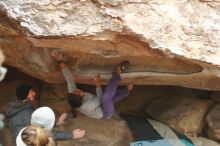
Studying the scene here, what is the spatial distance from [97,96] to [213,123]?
47.8 inches

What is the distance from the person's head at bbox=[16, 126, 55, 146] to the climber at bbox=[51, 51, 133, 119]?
0.92 metres

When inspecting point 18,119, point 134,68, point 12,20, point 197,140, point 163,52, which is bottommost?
point 197,140

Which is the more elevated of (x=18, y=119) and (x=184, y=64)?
(x=184, y=64)

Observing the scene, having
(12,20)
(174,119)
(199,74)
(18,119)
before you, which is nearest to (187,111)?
(174,119)

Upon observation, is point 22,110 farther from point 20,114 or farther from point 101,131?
point 101,131

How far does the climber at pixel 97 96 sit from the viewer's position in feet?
13.6

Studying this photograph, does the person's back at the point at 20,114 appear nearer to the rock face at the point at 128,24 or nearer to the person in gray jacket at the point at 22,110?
the person in gray jacket at the point at 22,110

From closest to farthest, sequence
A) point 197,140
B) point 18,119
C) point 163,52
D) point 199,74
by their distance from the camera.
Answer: point 163,52 < point 18,119 < point 199,74 < point 197,140

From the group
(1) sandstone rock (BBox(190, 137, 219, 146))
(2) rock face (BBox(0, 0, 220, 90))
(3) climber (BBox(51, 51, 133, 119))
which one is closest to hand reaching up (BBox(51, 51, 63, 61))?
(3) climber (BBox(51, 51, 133, 119))

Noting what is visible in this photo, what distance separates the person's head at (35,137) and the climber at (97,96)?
917 mm

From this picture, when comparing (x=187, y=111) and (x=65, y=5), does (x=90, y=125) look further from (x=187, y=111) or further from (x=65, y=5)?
(x=65, y=5)

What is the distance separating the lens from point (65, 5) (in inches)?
138

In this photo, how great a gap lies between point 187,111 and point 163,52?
58.8 inches

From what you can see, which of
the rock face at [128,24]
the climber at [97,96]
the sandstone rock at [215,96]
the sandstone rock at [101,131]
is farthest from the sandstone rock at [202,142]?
the rock face at [128,24]
